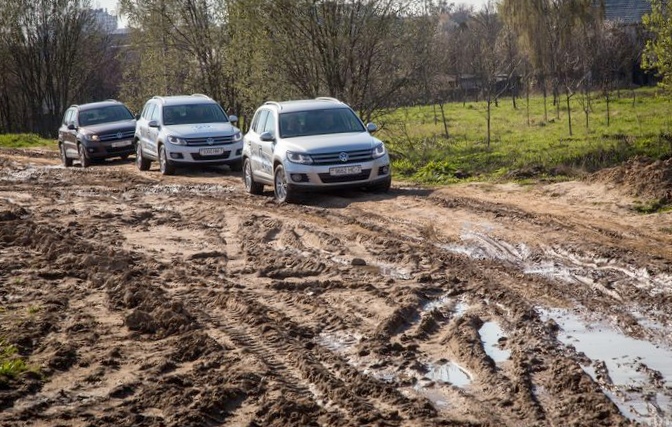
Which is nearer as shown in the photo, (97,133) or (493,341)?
(493,341)

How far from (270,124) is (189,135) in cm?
471

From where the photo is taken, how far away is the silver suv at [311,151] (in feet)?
52.3

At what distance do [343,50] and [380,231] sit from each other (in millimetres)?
12089

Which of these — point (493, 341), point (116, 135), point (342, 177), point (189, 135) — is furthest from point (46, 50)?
point (493, 341)

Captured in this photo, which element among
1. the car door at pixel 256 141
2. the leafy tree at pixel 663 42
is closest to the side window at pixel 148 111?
the car door at pixel 256 141

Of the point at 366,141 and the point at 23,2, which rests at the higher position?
the point at 23,2

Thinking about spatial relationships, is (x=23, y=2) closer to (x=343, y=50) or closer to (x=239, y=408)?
(x=343, y=50)

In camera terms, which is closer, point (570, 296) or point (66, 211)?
Answer: point (570, 296)

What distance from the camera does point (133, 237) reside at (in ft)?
44.4

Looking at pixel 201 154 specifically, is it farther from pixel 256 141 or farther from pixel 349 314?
pixel 349 314

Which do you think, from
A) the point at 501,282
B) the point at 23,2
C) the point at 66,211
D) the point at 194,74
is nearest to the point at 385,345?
the point at 501,282

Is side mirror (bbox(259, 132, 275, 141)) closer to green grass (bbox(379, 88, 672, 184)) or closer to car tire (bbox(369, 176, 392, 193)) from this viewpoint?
car tire (bbox(369, 176, 392, 193))

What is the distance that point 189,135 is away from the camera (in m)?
21.6

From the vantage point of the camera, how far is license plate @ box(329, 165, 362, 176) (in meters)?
15.9
